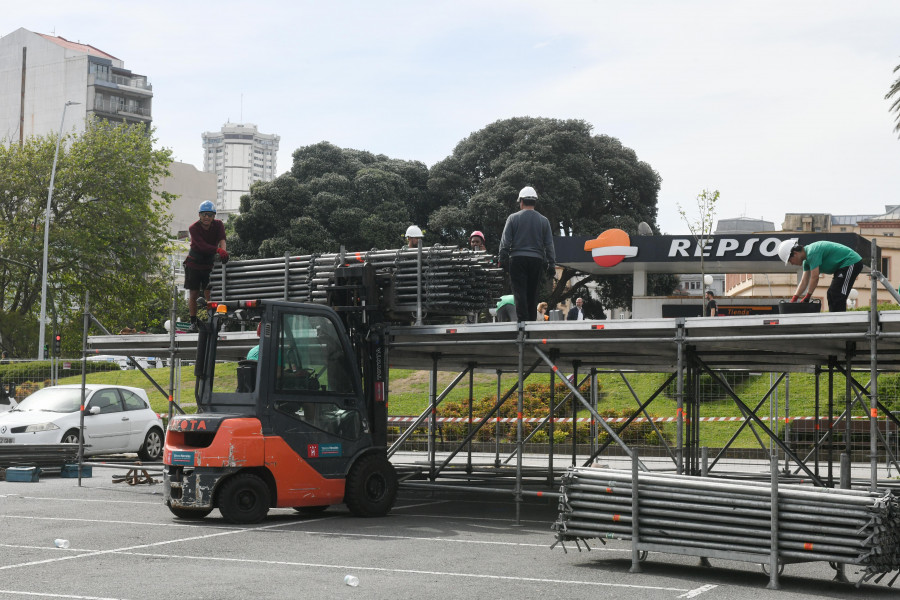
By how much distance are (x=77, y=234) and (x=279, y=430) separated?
3098cm

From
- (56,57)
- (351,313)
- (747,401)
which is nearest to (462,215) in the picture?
(747,401)

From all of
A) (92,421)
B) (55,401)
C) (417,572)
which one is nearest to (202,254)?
(92,421)

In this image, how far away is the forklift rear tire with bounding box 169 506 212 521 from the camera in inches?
479

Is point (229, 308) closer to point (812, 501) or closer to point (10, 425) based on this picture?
point (812, 501)

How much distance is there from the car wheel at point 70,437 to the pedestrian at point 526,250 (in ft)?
35.2

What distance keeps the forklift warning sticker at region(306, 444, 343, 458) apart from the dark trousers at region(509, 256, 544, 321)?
278 cm

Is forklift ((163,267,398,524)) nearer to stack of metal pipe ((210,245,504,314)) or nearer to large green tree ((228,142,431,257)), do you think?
stack of metal pipe ((210,245,504,314))

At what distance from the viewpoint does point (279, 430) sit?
12.0 meters

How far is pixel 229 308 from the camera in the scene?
40.4 feet

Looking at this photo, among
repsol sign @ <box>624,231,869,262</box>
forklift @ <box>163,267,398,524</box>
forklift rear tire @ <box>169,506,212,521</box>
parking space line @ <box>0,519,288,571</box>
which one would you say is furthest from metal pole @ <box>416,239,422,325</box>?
repsol sign @ <box>624,231,869,262</box>

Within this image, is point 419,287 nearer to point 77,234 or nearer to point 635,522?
point 635,522

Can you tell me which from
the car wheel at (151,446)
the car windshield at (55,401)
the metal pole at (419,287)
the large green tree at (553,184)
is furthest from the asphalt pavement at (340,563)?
the large green tree at (553,184)

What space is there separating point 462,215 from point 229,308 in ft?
125

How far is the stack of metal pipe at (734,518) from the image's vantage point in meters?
8.16
